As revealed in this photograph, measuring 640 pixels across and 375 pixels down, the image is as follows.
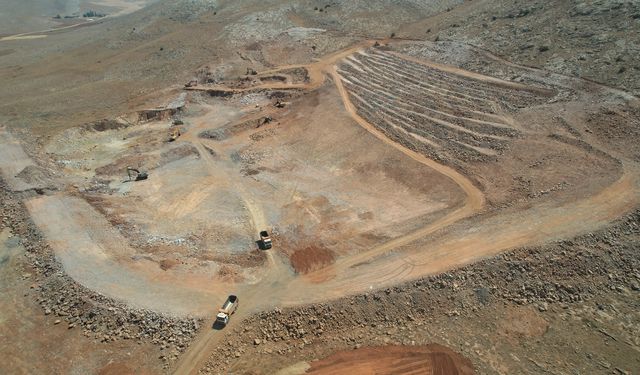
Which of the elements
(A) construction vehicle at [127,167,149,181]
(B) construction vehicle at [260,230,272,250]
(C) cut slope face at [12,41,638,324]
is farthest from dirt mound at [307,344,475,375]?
(A) construction vehicle at [127,167,149,181]

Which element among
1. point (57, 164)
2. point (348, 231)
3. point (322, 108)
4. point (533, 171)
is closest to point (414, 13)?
point (322, 108)

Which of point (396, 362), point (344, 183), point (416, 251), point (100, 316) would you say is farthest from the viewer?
point (344, 183)

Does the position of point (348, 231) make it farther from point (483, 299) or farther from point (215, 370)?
point (215, 370)

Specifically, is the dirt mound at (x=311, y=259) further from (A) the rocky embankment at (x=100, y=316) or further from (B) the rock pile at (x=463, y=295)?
(A) the rocky embankment at (x=100, y=316)

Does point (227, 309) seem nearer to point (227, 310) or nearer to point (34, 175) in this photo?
point (227, 310)

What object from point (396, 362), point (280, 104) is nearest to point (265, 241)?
point (396, 362)

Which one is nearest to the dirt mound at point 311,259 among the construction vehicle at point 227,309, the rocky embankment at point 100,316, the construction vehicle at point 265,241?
the construction vehicle at point 265,241

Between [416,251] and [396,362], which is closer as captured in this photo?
[396,362]
